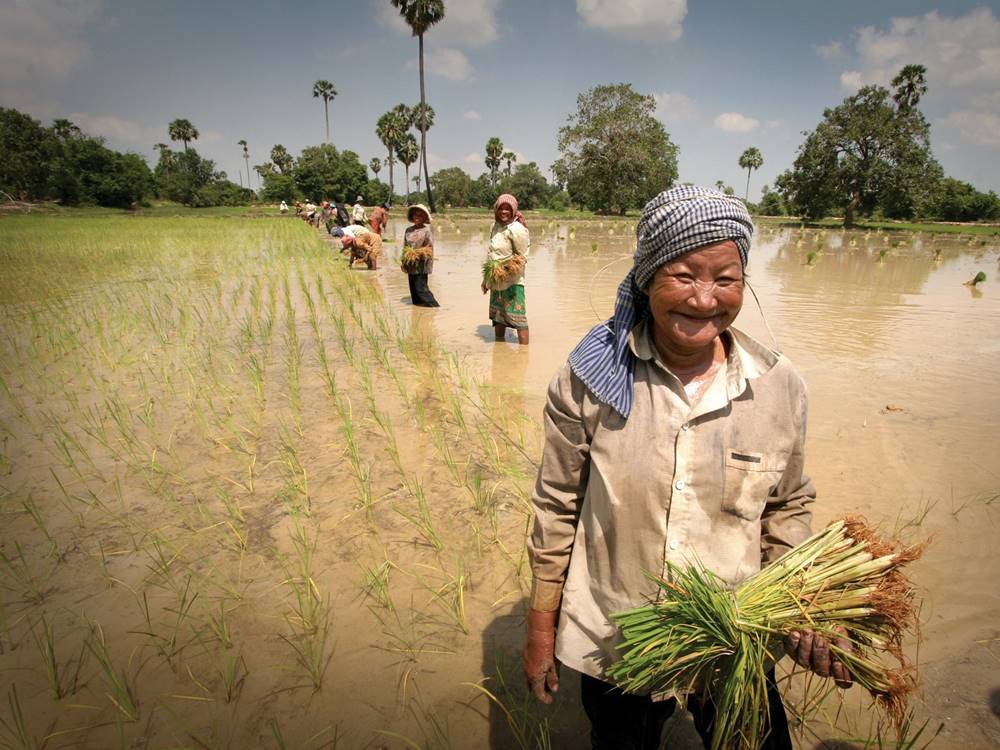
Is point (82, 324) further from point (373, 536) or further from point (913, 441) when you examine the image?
point (913, 441)

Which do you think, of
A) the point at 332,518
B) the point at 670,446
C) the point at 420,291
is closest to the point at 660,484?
the point at 670,446

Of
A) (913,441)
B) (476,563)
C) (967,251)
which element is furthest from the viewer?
(967,251)

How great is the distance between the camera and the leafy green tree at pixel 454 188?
212 feet

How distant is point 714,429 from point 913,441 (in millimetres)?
3372

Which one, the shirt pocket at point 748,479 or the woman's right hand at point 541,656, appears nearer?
the shirt pocket at point 748,479

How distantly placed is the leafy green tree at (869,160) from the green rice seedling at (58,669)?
37713mm

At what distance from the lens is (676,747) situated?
1.57m

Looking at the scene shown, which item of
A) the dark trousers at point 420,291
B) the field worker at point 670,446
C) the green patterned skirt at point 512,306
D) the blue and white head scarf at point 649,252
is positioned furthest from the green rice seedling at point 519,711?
the dark trousers at point 420,291

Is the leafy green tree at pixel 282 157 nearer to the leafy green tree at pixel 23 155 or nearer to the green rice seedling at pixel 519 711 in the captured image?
the leafy green tree at pixel 23 155

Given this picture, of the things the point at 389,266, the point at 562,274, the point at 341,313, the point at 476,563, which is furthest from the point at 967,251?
the point at 476,563

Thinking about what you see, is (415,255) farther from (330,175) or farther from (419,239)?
(330,175)

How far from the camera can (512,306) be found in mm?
5379

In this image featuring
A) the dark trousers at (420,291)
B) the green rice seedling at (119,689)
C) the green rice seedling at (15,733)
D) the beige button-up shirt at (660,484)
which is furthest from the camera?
the dark trousers at (420,291)

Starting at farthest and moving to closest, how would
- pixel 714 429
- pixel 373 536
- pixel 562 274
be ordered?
pixel 562 274 → pixel 373 536 → pixel 714 429
